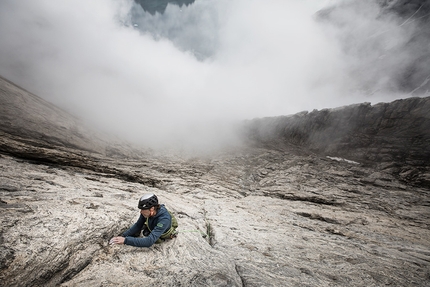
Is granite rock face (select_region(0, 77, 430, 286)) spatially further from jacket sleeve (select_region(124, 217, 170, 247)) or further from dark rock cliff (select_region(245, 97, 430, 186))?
jacket sleeve (select_region(124, 217, 170, 247))

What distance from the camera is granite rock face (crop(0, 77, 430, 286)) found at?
15.8 feet

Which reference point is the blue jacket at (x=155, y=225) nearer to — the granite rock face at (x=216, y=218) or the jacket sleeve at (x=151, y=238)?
the jacket sleeve at (x=151, y=238)

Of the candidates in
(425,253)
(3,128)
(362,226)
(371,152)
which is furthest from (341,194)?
(3,128)

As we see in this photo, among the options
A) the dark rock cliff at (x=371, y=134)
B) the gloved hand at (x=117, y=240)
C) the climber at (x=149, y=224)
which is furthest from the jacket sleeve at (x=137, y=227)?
the dark rock cliff at (x=371, y=134)

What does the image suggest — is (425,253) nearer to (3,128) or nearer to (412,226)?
(412,226)

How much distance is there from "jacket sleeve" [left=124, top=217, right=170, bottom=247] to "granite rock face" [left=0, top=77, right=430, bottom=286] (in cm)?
47

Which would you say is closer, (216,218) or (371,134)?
(216,218)

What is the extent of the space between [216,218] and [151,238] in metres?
7.11

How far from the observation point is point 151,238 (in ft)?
17.3

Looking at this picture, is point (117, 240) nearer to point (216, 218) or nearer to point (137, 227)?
point (137, 227)

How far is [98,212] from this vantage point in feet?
22.4

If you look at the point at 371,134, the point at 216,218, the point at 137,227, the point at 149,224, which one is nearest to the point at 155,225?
the point at 149,224

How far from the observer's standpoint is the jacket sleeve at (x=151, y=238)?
5.17 m

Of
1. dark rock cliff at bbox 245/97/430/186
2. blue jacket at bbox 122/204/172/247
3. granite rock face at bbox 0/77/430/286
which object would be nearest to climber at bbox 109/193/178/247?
blue jacket at bbox 122/204/172/247
